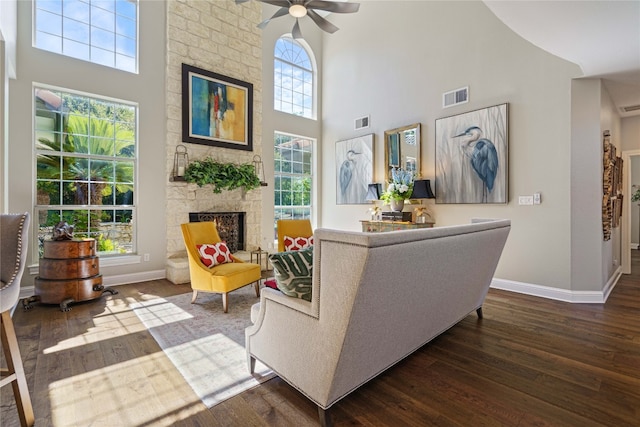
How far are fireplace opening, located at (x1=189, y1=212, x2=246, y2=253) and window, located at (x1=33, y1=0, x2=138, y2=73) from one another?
245 centimetres

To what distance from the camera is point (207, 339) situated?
2.61 m

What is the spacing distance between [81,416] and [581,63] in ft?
16.8

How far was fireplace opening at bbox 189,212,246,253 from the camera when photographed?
17.0 ft

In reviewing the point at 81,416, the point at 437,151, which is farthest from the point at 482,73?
the point at 81,416

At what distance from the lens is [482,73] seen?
14.0 ft

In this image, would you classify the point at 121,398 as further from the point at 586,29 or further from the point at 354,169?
the point at 354,169

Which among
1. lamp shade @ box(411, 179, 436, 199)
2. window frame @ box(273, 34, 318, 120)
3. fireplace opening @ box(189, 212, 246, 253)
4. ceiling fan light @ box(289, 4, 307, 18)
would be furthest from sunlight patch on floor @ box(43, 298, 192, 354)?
window frame @ box(273, 34, 318, 120)

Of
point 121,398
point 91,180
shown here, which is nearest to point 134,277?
point 91,180

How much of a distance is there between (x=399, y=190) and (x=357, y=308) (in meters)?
3.75

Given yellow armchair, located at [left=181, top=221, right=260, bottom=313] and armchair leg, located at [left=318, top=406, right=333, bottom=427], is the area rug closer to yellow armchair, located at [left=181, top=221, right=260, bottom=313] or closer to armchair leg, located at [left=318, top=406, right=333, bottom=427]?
yellow armchair, located at [left=181, top=221, right=260, bottom=313]

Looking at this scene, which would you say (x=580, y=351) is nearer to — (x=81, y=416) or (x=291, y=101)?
(x=81, y=416)

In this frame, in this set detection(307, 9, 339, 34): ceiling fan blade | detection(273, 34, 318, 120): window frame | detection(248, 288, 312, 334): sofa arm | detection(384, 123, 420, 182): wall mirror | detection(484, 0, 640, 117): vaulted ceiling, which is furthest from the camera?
detection(273, 34, 318, 120): window frame

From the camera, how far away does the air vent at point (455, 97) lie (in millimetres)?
4438

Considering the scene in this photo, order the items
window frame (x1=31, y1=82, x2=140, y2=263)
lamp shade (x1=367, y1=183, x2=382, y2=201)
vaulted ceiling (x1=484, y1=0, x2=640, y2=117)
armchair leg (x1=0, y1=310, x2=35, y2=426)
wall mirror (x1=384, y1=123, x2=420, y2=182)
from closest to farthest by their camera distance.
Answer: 1. armchair leg (x1=0, y1=310, x2=35, y2=426)
2. vaulted ceiling (x1=484, y1=0, x2=640, y2=117)
3. window frame (x1=31, y1=82, x2=140, y2=263)
4. wall mirror (x1=384, y1=123, x2=420, y2=182)
5. lamp shade (x1=367, y1=183, x2=382, y2=201)
